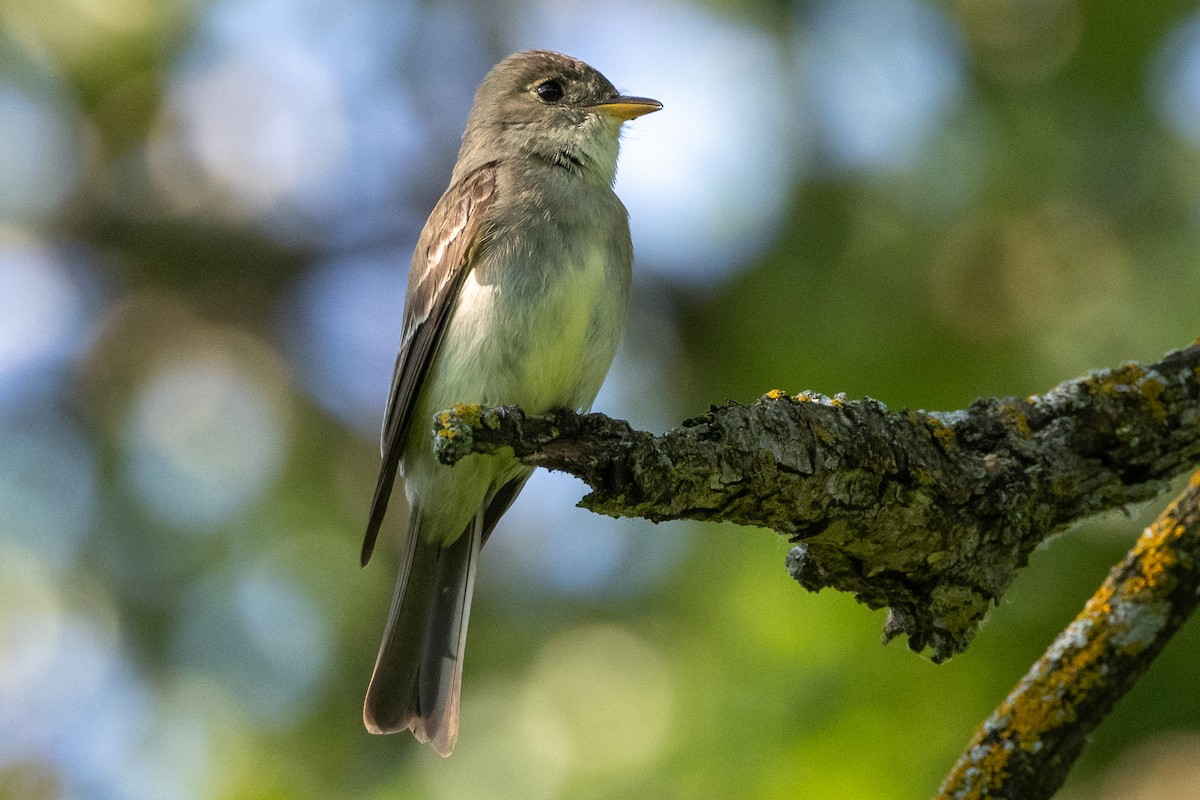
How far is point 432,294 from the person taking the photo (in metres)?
4.91

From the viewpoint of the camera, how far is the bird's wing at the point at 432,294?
4.72 metres

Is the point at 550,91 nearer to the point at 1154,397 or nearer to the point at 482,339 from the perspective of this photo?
the point at 482,339

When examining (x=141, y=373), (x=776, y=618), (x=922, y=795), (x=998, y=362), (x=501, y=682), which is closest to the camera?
(x=922, y=795)

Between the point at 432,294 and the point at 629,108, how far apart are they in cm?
124

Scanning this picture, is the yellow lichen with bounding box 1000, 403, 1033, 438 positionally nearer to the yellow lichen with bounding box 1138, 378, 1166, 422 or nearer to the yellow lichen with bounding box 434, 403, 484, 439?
the yellow lichen with bounding box 1138, 378, 1166, 422

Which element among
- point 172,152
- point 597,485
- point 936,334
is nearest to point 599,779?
point 597,485

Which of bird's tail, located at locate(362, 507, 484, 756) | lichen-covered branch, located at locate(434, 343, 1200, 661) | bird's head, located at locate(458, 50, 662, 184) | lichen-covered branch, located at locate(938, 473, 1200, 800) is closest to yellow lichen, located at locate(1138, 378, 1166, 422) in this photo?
lichen-covered branch, located at locate(434, 343, 1200, 661)

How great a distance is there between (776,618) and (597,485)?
107 cm

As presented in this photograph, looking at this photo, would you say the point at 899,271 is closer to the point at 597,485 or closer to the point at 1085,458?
the point at 1085,458

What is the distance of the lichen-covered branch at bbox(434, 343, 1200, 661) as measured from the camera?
10.4 ft

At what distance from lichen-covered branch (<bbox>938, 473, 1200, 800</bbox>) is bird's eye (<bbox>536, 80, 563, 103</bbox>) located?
3.31 meters

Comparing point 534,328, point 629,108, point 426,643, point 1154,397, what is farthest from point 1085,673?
point 629,108

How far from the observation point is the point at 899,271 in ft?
15.5

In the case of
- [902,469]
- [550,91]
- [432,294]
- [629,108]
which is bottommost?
[902,469]
